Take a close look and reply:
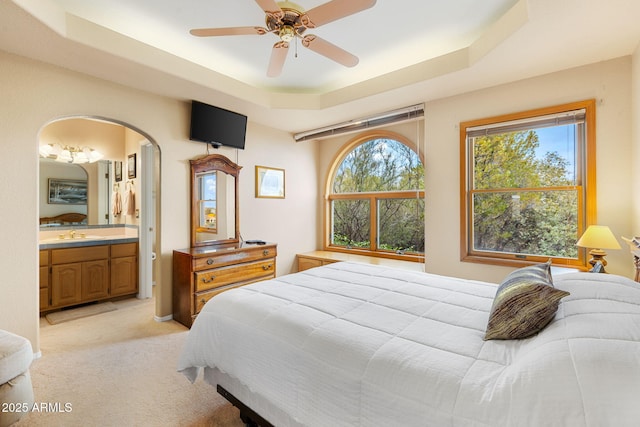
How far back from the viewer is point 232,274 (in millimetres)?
3426

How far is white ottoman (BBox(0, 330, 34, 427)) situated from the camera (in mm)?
1577

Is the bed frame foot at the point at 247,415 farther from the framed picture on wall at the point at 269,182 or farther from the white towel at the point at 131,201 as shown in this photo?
the white towel at the point at 131,201

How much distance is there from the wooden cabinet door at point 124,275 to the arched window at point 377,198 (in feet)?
9.81

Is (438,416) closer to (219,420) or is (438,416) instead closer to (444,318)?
(444,318)

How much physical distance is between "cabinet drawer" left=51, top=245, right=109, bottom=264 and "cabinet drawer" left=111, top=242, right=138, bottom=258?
0.08 metres

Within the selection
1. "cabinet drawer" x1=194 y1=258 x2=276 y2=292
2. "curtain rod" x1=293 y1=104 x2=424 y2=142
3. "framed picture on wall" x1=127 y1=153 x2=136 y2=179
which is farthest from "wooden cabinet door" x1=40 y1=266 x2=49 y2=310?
"curtain rod" x1=293 y1=104 x2=424 y2=142

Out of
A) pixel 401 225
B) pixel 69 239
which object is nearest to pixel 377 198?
pixel 401 225

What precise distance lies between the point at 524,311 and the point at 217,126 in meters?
3.49

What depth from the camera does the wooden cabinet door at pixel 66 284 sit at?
11.3 ft

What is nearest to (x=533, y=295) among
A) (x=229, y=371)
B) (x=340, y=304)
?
(x=340, y=304)

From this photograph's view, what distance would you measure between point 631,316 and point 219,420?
Result: 206cm

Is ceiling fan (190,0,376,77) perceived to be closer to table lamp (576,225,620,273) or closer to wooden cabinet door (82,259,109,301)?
table lamp (576,225,620,273)

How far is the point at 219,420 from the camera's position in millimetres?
1758

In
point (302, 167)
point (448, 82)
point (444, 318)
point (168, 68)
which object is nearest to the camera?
point (444, 318)
